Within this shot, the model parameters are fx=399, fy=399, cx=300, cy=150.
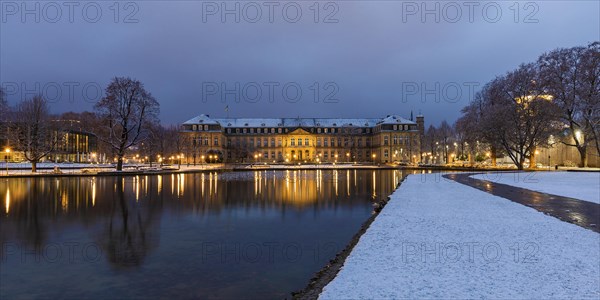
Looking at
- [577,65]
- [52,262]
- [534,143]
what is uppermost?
[577,65]

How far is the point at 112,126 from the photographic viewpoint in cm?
5344

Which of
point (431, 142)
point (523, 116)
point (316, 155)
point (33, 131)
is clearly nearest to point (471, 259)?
point (523, 116)

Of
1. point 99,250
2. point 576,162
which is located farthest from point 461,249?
point 576,162

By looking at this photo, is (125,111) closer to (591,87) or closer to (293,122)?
(591,87)

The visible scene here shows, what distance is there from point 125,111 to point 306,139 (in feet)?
228

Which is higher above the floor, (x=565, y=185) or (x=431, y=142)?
(x=431, y=142)

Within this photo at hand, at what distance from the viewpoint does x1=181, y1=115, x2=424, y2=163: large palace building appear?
4222 inches

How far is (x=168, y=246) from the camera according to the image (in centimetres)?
1184

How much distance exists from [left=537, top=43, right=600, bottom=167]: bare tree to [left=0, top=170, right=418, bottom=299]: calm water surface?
139 feet

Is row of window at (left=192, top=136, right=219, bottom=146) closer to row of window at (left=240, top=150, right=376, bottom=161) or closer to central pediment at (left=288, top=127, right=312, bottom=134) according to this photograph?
row of window at (left=240, top=150, right=376, bottom=161)

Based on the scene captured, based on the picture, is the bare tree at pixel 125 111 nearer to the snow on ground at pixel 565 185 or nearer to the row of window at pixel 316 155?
the snow on ground at pixel 565 185

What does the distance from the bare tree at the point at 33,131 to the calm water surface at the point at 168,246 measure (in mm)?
36512

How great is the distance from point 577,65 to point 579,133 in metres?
9.02

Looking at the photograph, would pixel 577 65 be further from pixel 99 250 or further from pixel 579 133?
pixel 99 250
